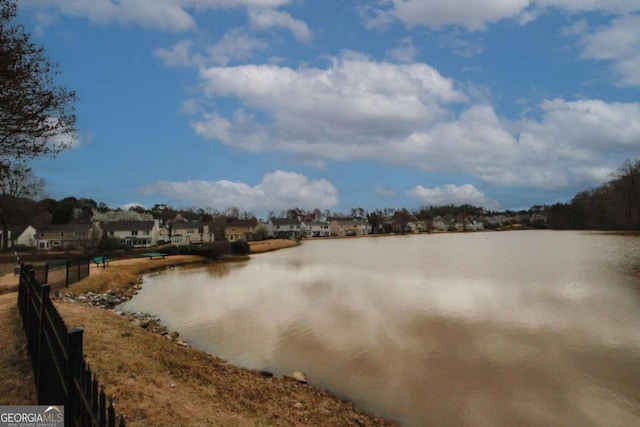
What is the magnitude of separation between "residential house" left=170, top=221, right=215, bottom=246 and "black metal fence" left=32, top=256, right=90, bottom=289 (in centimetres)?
5881

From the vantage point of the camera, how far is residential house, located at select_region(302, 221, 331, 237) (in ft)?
431

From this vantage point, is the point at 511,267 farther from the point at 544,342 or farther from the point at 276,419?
the point at 276,419

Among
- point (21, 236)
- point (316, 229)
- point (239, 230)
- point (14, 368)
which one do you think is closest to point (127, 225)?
point (21, 236)

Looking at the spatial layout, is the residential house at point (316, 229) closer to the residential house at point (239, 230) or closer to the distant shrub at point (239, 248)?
the residential house at point (239, 230)

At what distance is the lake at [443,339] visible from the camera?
1002cm

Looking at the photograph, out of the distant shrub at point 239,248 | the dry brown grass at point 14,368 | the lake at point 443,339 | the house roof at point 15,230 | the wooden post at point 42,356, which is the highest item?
the house roof at point 15,230

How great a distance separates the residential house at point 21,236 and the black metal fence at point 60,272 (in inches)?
2030

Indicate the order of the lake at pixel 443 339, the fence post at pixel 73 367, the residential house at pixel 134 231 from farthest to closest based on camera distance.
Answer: the residential house at pixel 134 231, the lake at pixel 443 339, the fence post at pixel 73 367

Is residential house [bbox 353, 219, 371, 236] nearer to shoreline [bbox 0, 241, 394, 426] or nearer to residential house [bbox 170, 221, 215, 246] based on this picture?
residential house [bbox 170, 221, 215, 246]

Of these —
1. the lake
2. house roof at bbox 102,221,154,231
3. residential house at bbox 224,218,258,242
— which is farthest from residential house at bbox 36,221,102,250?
the lake

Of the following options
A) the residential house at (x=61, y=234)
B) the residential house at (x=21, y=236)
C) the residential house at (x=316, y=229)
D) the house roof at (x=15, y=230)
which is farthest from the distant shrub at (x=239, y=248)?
the residential house at (x=316, y=229)

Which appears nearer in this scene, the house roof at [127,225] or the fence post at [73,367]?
the fence post at [73,367]

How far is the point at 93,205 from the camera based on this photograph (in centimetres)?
11431

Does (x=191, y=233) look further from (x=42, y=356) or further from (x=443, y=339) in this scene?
(x=42, y=356)
